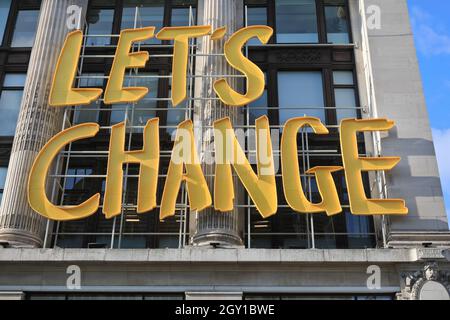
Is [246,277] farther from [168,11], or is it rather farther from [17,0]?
[17,0]

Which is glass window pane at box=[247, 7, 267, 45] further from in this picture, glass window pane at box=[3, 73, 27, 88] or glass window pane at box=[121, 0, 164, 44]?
glass window pane at box=[3, 73, 27, 88]

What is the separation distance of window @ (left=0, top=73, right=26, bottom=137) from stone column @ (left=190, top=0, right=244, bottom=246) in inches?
304

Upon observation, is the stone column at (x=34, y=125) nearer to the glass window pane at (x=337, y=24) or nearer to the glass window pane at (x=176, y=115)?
the glass window pane at (x=176, y=115)

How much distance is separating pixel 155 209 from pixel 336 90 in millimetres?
9267

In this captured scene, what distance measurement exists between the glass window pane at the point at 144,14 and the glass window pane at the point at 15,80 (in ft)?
16.6

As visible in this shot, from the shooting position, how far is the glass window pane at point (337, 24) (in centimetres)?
2695

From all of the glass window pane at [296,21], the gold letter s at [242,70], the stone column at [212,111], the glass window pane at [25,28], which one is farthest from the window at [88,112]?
the glass window pane at [296,21]

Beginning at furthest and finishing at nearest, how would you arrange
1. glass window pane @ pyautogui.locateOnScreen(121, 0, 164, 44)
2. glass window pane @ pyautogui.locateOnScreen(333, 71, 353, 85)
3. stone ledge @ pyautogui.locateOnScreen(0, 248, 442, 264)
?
glass window pane @ pyautogui.locateOnScreen(121, 0, 164, 44) → glass window pane @ pyautogui.locateOnScreen(333, 71, 353, 85) → stone ledge @ pyautogui.locateOnScreen(0, 248, 442, 264)

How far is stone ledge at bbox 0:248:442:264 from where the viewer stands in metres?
19.7

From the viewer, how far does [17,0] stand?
93.0 feet

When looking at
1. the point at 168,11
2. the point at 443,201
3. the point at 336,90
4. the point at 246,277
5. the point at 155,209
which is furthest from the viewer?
the point at 168,11

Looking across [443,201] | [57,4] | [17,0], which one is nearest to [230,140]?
[443,201]

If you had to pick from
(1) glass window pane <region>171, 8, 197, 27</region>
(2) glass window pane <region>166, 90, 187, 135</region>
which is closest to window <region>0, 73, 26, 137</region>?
(2) glass window pane <region>166, 90, 187, 135</region>

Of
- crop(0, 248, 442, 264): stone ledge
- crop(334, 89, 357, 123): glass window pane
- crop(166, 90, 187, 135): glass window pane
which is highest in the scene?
crop(334, 89, 357, 123): glass window pane
